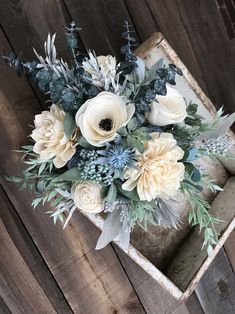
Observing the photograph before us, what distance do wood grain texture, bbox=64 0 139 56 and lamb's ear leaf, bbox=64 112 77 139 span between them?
0.40 m

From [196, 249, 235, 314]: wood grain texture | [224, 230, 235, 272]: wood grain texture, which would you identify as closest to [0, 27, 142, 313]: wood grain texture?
[196, 249, 235, 314]: wood grain texture

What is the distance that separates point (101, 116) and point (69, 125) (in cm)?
7

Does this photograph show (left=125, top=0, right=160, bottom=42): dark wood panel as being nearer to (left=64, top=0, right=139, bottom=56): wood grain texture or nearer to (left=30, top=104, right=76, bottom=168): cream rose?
(left=64, top=0, right=139, bottom=56): wood grain texture

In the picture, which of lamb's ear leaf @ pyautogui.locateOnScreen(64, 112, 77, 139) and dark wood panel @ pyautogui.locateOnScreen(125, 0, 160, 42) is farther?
dark wood panel @ pyautogui.locateOnScreen(125, 0, 160, 42)

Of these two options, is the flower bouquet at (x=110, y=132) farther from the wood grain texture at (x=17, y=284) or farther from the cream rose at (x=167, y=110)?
the wood grain texture at (x=17, y=284)

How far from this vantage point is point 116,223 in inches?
42.5

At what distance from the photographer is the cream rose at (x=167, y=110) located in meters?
0.95

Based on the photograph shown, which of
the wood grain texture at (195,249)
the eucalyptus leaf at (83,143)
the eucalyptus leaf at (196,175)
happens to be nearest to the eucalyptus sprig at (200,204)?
the eucalyptus leaf at (196,175)

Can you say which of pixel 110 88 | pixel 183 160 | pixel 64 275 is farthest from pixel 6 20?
pixel 64 275

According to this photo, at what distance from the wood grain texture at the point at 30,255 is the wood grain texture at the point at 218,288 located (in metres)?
0.47

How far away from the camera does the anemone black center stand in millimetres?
900

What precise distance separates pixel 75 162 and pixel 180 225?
506 millimetres

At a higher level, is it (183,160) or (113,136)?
(113,136)

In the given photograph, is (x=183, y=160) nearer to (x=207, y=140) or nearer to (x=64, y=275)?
(x=207, y=140)
